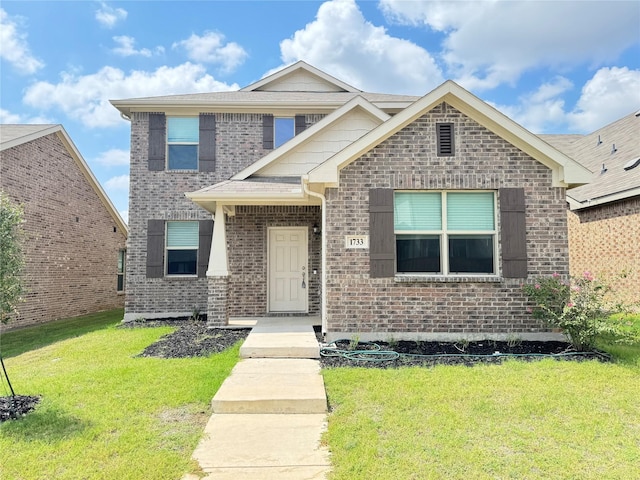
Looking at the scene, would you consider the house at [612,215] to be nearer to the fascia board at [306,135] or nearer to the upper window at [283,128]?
the fascia board at [306,135]

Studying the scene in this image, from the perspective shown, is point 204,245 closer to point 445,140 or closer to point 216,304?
point 216,304

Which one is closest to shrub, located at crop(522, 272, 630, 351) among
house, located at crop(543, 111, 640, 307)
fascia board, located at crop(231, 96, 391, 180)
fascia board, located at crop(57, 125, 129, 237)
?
house, located at crop(543, 111, 640, 307)

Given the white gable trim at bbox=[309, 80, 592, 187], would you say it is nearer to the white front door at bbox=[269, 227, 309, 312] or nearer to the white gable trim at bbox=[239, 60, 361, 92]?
the white front door at bbox=[269, 227, 309, 312]

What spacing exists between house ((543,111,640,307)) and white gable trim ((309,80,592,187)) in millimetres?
3598

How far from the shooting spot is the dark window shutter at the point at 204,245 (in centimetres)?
1112

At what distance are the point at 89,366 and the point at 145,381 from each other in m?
1.59

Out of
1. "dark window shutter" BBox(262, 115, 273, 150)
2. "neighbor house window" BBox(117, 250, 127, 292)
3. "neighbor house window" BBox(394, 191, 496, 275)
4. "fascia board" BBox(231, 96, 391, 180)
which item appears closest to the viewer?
"neighbor house window" BBox(394, 191, 496, 275)

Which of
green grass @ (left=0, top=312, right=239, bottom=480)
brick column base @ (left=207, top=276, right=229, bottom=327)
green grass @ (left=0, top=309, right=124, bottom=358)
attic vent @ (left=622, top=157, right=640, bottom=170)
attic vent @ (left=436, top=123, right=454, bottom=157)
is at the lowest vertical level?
green grass @ (left=0, top=309, right=124, bottom=358)

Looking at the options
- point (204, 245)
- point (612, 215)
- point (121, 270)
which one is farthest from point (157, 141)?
point (612, 215)

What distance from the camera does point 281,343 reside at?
6.45m

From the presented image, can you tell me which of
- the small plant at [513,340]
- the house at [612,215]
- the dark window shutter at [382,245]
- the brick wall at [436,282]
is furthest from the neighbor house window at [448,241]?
the house at [612,215]

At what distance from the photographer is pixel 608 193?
1075 centimetres

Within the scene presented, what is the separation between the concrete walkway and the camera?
309 centimetres

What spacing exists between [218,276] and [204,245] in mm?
3066
